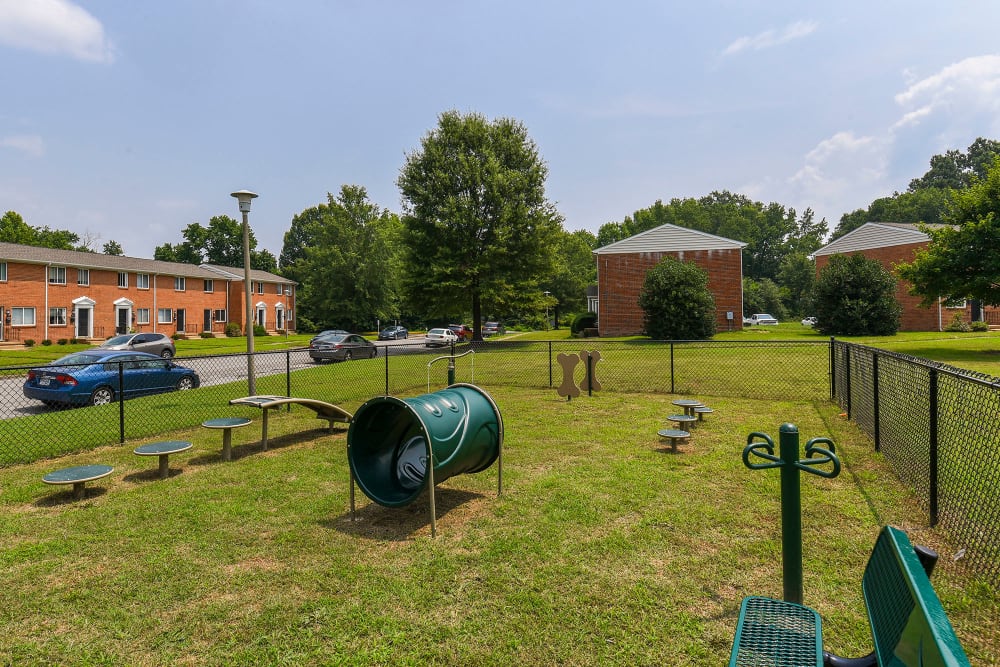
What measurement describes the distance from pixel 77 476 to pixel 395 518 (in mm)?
3698

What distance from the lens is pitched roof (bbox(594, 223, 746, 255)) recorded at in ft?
132

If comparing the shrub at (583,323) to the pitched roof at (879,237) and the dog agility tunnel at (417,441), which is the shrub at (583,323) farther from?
the dog agility tunnel at (417,441)

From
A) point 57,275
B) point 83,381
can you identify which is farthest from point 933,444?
point 57,275

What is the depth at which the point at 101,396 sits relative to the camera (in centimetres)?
1280

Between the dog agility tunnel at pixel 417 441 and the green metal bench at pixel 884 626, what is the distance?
9.68 ft

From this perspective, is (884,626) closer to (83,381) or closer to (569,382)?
(569,382)

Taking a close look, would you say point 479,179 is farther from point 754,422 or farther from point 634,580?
point 634,580

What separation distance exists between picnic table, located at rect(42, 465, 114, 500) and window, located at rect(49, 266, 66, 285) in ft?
138

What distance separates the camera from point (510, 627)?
11.0 ft

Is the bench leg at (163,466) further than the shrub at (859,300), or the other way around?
the shrub at (859,300)

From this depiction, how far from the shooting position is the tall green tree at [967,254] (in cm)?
2159

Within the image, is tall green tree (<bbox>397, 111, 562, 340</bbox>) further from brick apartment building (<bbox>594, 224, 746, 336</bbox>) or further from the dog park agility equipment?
the dog park agility equipment

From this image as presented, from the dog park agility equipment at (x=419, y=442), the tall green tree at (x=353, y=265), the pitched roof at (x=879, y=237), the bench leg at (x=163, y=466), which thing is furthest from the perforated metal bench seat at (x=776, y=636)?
the tall green tree at (x=353, y=265)

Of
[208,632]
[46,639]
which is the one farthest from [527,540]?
[46,639]
